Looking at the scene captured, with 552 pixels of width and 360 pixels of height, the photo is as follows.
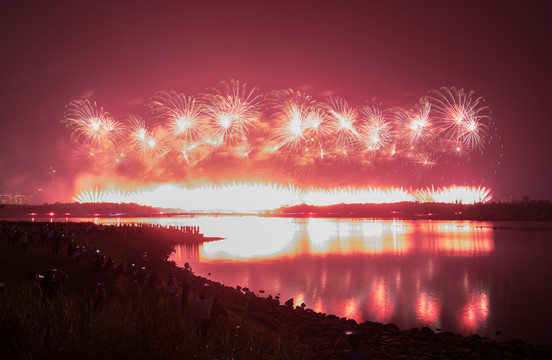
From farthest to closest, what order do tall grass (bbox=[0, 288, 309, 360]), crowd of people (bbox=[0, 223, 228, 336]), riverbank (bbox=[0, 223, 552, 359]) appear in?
1. riverbank (bbox=[0, 223, 552, 359])
2. crowd of people (bbox=[0, 223, 228, 336])
3. tall grass (bbox=[0, 288, 309, 360])

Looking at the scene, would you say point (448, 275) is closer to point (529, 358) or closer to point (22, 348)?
point (529, 358)

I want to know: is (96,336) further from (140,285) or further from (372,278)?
(372,278)

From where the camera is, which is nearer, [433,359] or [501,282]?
[433,359]

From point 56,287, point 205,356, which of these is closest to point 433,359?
point 205,356

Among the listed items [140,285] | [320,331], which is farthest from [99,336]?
[320,331]

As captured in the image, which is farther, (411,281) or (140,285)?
(411,281)

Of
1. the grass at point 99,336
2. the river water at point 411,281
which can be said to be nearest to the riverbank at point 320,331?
the grass at point 99,336

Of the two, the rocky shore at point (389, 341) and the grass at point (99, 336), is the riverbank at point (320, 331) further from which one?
the grass at point (99, 336)

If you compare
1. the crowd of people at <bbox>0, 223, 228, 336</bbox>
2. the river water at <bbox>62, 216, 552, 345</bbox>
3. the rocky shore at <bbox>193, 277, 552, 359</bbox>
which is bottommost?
the river water at <bbox>62, 216, 552, 345</bbox>

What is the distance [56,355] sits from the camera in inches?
367

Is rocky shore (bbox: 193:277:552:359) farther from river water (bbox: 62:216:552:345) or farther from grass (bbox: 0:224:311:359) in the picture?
grass (bbox: 0:224:311:359)

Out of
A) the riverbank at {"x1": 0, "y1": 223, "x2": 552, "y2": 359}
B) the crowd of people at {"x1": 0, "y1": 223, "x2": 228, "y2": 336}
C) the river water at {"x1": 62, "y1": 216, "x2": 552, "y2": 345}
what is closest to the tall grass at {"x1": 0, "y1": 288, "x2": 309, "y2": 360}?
the crowd of people at {"x1": 0, "y1": 223, "x2": 228, "y2": 336}

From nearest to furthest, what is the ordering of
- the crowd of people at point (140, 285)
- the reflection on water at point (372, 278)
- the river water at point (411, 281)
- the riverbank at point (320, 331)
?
the crowd of people at point (140, 285), the riverbank at point (320, 331), the river water at point (411, 281), the reflection on water at point (372, 278)

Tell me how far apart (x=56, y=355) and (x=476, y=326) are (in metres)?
25.1
